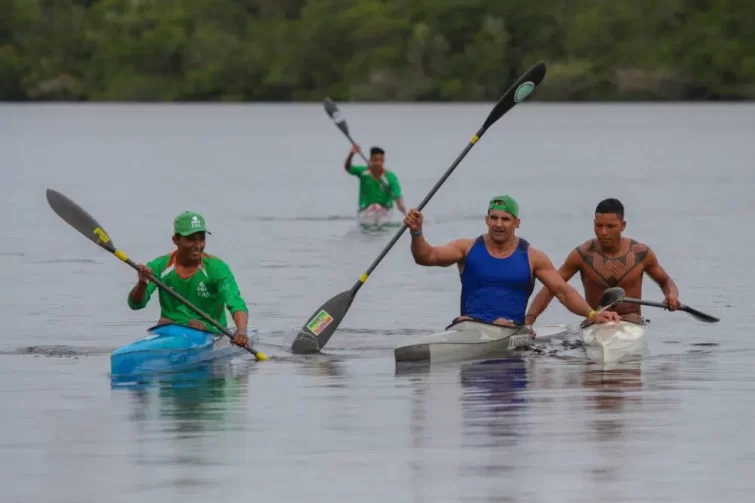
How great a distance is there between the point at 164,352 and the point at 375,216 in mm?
19097

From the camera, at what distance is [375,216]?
125 ft

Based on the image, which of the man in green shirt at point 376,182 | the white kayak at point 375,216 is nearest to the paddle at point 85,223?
the man in green shirt at point 376,182

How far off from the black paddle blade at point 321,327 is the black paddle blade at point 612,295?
2939 mm

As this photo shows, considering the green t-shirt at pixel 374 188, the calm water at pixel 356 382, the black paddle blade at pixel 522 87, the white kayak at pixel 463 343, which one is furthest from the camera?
the green t-shirt at pixel 374 188

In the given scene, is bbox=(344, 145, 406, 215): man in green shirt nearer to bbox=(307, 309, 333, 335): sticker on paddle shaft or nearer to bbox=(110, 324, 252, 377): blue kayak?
bbox=(307, 309, 333, 335): sticker on paddle shaft

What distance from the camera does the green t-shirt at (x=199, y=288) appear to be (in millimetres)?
19000

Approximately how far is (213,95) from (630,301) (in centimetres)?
13536

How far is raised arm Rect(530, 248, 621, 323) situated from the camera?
63.9ft

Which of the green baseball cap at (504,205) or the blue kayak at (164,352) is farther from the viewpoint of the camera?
the green baseball cap at (504,205)

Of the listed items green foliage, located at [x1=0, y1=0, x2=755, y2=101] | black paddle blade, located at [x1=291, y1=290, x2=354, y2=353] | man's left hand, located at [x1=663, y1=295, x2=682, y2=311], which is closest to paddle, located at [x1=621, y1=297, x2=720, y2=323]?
man's left hand, located at [x1=663, y1=295, x2=682, y2=311]

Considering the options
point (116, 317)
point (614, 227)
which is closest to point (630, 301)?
point (614, 227)

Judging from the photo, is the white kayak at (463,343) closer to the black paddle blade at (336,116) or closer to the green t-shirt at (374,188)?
the green t-shirt at (374,188)

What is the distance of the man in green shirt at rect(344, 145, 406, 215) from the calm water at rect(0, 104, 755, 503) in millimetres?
768

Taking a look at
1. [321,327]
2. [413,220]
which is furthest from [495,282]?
[321,327]
